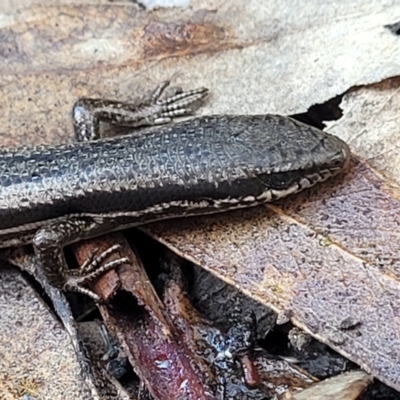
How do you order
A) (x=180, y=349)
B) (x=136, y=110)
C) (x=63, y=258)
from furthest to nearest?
→ (x=136, y=110), (x=63, y=258), (x=180, y=349)

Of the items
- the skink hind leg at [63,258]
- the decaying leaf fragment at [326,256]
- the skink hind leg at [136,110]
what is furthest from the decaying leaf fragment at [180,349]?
the skink hind leg at [136,110]

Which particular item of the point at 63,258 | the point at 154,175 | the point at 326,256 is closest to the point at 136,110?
the point at 154,175

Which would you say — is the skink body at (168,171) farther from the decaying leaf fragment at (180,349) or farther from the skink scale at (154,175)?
the decaying leaf fragment at (180,349)

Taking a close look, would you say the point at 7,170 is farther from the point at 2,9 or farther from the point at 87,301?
the point at 2,9

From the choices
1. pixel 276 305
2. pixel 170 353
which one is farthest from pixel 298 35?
pixel 170 353

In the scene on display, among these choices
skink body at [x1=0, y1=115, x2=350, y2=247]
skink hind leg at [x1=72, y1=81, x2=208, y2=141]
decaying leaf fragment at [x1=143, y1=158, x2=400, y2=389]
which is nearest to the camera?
decaying leaf fragment at [x1=143, y1=158, x2=400, y2=389]

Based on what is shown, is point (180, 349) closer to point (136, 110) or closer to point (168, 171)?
point (168, 171)

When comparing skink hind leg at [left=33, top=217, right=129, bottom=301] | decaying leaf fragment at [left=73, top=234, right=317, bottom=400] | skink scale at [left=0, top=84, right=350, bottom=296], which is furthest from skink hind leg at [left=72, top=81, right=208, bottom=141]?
decaying leaf fragment at [left=73, top=234, right=317, bottom=400]

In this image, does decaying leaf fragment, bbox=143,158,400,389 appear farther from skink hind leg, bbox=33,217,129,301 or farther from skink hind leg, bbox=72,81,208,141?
skink hind leg, bbox=72,81,208,141
